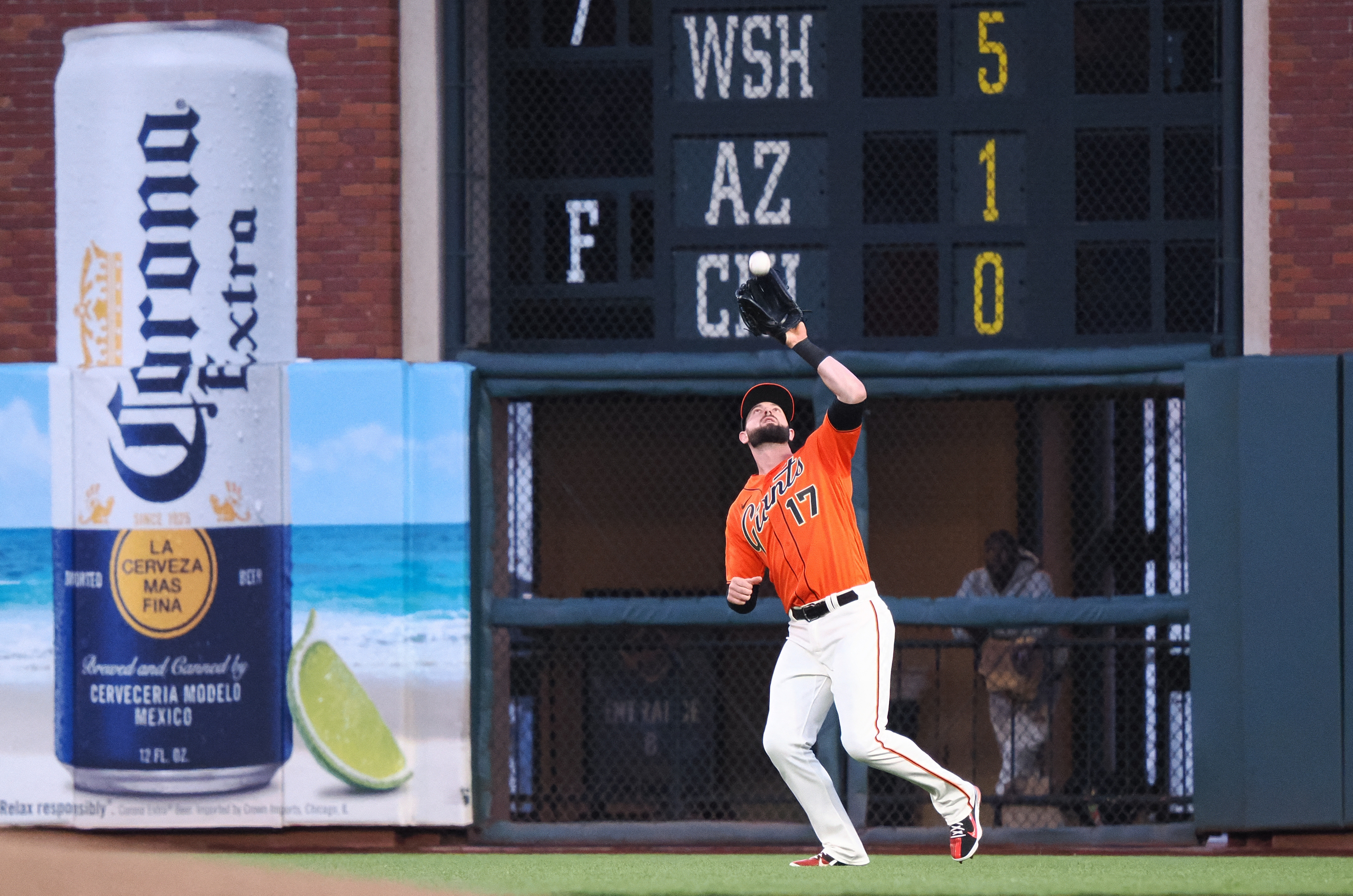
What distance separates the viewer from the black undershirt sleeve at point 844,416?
667 cm

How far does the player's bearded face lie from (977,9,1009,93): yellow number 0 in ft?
8.90

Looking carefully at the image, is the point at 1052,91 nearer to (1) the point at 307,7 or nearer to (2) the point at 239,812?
(1) the point at 307,7

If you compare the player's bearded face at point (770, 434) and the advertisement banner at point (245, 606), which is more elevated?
the player's bearded face at point (770, 434)

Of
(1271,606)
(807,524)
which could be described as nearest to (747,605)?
(807,524)

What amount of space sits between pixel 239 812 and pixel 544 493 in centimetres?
320

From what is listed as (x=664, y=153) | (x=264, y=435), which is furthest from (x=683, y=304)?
(x=264, y=435)

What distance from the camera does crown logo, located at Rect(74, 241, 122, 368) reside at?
8883 millimetres

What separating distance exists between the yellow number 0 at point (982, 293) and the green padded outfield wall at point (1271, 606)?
47.0 inches

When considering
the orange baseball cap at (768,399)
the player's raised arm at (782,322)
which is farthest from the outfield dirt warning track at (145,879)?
the player's raised arm at (782,322)

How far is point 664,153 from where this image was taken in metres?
8.67

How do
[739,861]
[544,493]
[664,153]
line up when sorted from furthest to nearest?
1. [544,493]
2. [664,153]
3. [739,861]

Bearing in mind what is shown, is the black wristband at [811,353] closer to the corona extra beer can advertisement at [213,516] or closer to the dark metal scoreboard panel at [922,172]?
the dark metal scoreboard panel at [922,172]

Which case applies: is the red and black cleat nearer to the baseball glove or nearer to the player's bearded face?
the player's bearded face

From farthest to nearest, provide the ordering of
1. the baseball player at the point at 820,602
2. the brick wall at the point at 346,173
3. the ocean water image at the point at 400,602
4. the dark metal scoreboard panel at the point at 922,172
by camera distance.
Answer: the brick wall at the point at 346,173, the ocean water image at the point at 400,602, the dark metal scoreboard panel at the point at 922,172, the baseball player at the point at 820,602
